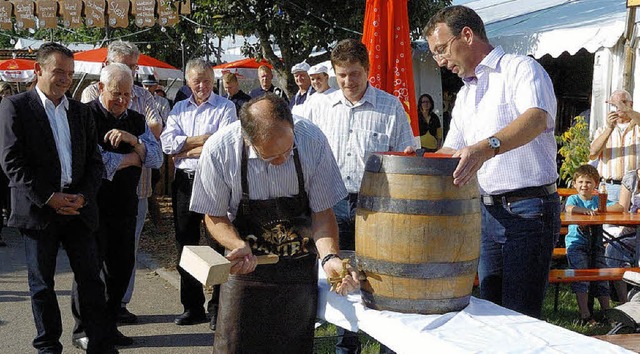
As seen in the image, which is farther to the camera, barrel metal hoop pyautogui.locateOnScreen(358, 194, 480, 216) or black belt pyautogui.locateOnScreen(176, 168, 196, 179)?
black belt pyautogui.locateOnScreen(176, 168, 196, 179)

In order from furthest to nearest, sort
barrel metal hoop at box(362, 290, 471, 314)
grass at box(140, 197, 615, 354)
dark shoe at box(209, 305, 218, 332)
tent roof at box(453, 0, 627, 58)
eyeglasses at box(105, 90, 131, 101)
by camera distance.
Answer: tent roof at box(453, 0, 627, 58) → dark shoe at box(209, 305, 218, 332) → grass at box(140, 197, 615, 354) → eyeglasses at box(105, 90, 131, 101) → barrel metal hoop at box(362, 290, 471, 314)

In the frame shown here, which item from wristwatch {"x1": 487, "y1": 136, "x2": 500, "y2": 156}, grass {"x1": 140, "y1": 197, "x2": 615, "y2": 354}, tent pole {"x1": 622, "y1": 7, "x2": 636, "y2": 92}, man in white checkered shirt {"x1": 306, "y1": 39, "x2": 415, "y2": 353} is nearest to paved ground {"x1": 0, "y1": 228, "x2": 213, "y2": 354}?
grass {"x1": 140, "y1": 197, "x2": 615, "y2": 354}

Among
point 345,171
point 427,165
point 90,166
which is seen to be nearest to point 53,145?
point 90,166

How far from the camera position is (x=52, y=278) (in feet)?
14.3

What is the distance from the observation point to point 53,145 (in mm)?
4258

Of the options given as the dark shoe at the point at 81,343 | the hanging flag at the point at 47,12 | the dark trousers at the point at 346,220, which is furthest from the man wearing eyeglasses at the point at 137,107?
the hanging flag at the point at 47,12

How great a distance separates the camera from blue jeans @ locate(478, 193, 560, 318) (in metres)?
3.04

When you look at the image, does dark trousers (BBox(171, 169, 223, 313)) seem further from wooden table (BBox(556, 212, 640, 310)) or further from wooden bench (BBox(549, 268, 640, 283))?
wooden table (BBox(556, 212, 640, 310))

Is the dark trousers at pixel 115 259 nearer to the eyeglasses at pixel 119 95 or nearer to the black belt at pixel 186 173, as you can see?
the black belt at pixel 186 173

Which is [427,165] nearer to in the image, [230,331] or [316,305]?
[316,305]

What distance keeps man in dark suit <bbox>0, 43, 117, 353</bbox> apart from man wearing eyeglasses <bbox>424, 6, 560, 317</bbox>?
230 centimetres

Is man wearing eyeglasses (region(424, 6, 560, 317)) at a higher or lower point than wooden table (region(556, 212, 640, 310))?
higher

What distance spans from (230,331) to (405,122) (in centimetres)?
181

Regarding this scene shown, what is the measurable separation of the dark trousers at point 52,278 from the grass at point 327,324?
52.7 inches
